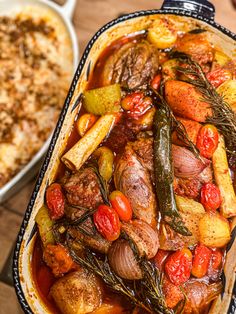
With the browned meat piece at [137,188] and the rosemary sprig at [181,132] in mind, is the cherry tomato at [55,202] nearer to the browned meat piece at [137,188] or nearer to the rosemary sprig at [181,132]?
the browned meat piece at [137,188]

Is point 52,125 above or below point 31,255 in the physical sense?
above

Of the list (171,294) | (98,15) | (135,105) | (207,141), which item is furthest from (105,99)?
(98,15)

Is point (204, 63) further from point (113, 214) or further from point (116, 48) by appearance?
point (113, 214)

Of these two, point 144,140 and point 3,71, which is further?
point 3,71

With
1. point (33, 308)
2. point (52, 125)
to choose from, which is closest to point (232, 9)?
point (52, 125)

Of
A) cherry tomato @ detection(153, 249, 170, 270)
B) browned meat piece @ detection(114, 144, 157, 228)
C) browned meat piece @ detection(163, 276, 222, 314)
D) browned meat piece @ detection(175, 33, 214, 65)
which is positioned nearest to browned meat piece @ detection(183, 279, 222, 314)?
browned meat piece @ detection(163, 276, 222, 314)

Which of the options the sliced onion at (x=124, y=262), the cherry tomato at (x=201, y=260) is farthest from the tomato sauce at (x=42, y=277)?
the cherry tomato at (x=201, y=260)

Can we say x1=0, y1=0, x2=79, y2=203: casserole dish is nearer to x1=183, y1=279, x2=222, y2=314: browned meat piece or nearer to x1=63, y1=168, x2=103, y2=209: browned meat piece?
x1=63, y1=168, x2=103, y2=209: browned meat piece

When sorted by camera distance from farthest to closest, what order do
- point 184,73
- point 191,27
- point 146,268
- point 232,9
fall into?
point 232,9, point 191,27, point 184,73, point 146,268
